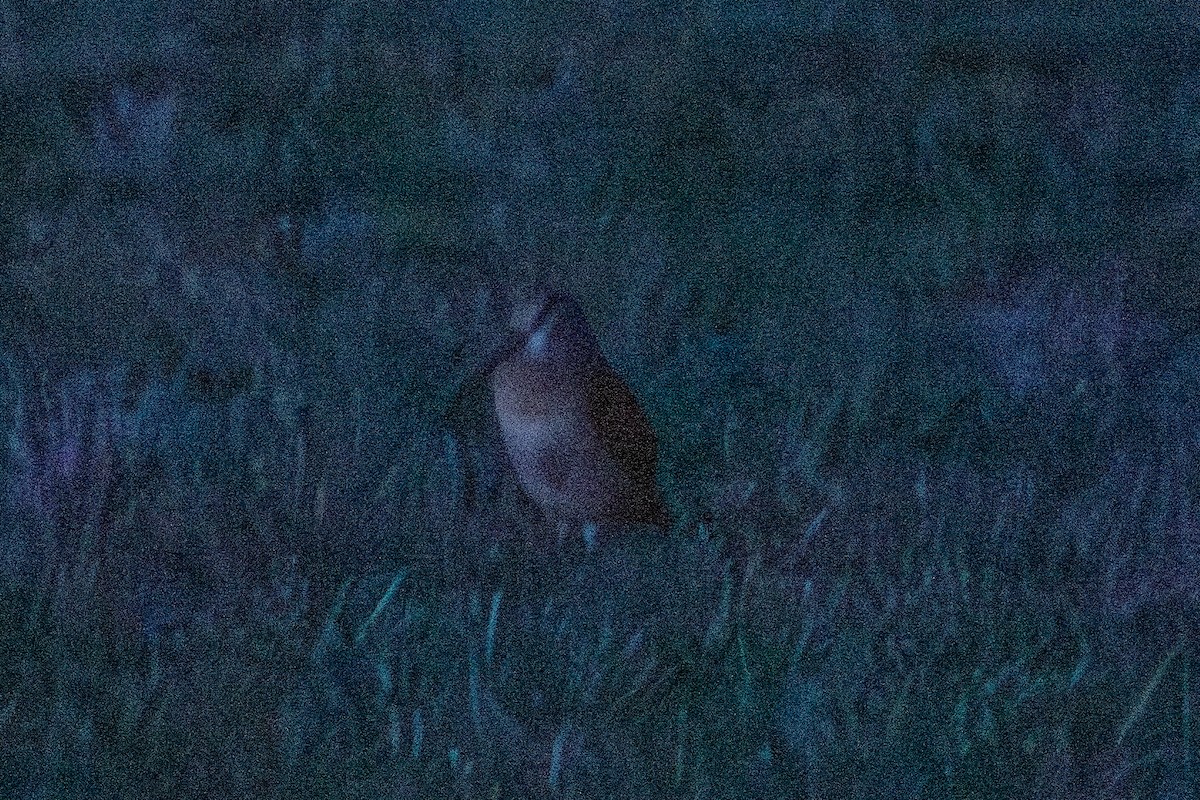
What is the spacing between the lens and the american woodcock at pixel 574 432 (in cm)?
214

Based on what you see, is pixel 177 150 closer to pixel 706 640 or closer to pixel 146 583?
pixel 146 583

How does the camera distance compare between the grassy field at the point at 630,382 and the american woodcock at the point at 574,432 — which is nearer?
the grassy field at the point at 630,382

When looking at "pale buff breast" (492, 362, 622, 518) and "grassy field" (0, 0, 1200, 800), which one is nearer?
"grassy field" (0, 0, 1200, 800)

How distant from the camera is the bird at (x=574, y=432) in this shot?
2.14 m

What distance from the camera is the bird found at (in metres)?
2.14

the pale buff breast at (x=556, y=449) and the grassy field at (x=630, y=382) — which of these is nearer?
the grassy field at (x=630, y=382)

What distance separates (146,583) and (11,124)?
965 mm

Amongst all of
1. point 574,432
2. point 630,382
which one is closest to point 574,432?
point 574,432

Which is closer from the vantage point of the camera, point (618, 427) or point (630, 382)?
point (618, 427)

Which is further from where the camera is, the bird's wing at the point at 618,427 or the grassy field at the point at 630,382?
the bird's wing at the point at 618,427

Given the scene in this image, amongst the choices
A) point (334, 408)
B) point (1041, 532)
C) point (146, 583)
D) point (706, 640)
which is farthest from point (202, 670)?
point (1041, 532)

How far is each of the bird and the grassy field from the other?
0.05 meters

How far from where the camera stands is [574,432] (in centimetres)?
216

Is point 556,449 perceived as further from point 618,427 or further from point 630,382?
Answer: point 630,382
